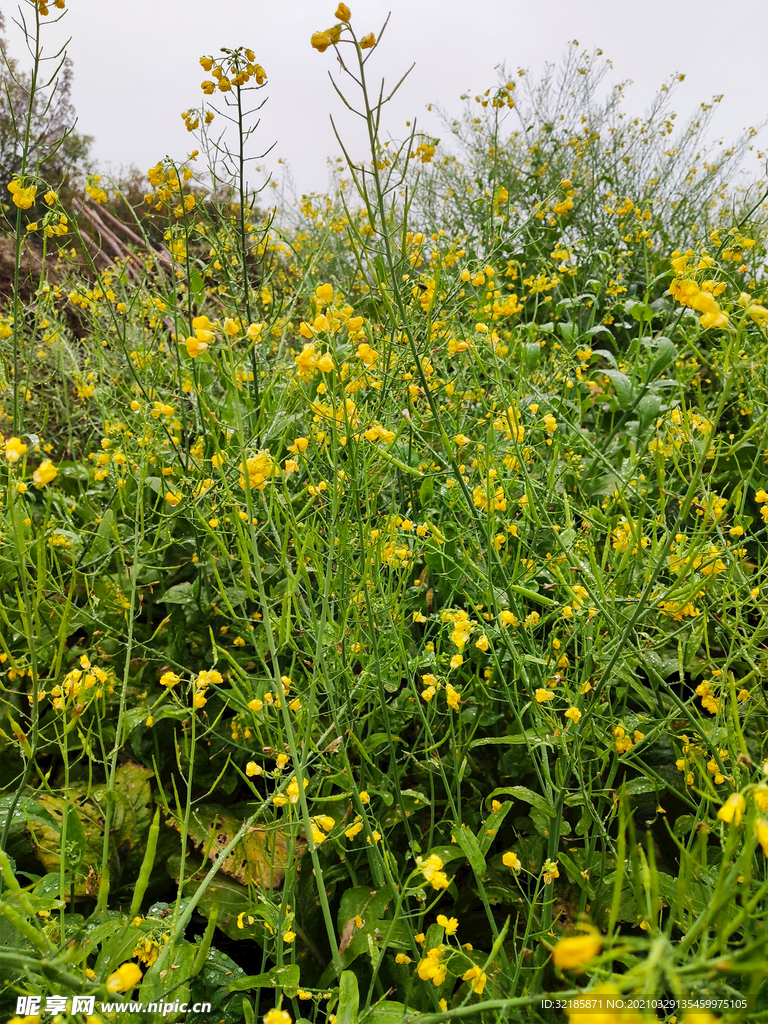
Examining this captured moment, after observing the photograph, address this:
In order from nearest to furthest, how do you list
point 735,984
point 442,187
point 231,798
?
point 735,984 < point 231,798 < point 442,187

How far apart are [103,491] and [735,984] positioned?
2.37m

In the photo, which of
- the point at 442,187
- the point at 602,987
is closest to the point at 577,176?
the point at 442,187

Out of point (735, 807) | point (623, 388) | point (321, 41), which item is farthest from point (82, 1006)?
point (623, 388)

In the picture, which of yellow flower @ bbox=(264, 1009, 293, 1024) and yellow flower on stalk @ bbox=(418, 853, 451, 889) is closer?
yellow flower @ bbox=(264, 1009, 293, 1024)

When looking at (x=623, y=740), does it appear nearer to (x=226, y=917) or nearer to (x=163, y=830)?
(x=226, y=917)

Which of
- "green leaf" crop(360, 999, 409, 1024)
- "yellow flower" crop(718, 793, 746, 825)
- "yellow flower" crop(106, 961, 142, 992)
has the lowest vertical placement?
"green leaf" crop(360, 999, 409, 1024)

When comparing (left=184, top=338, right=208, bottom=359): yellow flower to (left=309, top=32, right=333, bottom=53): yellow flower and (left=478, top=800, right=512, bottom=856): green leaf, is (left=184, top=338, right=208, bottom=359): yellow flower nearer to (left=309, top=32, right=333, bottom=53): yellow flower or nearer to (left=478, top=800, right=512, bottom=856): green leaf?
(left=309, top=32, right=333, bottom=53): yellow flower

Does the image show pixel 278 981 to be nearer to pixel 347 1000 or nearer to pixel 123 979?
pixel 347 1000

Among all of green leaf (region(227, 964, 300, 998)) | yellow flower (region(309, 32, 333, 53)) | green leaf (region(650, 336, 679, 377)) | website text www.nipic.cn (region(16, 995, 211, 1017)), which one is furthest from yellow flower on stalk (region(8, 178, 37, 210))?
green leaf (region(650, 336, 679, 377))

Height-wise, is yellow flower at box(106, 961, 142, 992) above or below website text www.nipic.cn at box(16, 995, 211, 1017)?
above

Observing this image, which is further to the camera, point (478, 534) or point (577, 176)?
point (577, 176)

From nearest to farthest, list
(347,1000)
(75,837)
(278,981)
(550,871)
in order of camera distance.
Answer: (347,1000)
(278,981)
(550,871)
(75,837)

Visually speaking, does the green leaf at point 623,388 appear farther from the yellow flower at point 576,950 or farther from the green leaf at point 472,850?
Answer: the yellow flower at point 576,950

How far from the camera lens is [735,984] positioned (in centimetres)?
104
